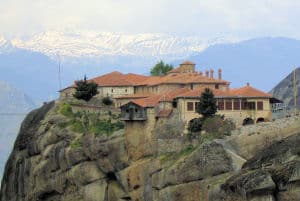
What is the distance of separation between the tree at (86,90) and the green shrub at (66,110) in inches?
121

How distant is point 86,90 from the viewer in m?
124

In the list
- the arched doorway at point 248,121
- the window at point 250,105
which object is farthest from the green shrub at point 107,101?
the arched doorway at point 248,121

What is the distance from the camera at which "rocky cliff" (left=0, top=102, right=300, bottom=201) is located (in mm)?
59531

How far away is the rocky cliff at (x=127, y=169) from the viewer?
59531mm

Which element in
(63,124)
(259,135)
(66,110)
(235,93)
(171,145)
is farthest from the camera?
(66,110)

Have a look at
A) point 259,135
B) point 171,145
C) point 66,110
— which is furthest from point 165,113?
point 66,110

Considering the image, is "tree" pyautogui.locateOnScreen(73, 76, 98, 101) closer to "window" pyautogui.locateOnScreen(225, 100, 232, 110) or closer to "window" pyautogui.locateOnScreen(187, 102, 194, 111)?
"window" pyautogui.locateOnScreen(187, 102, 194, 111)

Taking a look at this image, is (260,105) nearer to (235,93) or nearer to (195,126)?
(235,93)

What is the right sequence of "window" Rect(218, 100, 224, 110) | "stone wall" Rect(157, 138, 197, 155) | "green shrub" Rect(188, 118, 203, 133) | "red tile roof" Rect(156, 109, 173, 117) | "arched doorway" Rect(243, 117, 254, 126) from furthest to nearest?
1. "window" Rect(218, 100, 224, 110)
2. "red tile roof" Rect(156, 109, 173, 117)
3. "arched doorway" Rect(243, 117, 254, 126)
4. "green shrub" Rect(188, 118, 203, 133)
5. "stone wall" Rect(157, 138, 197, 155)

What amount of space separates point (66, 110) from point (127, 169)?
17871 mm

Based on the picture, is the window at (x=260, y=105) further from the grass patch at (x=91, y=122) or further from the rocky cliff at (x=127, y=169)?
the grass patch at (x=91, y=122)

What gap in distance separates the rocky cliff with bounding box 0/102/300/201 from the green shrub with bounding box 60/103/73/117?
24 centimetres

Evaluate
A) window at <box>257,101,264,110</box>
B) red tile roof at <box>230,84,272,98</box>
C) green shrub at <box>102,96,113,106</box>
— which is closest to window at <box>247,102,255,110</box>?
window at <box>257,101,264,110</box>

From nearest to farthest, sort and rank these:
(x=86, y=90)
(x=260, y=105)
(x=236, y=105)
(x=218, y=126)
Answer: (x=218, y=126) → (x=236, y=105) → (x=260, y=105) → (x=86, y=90)
